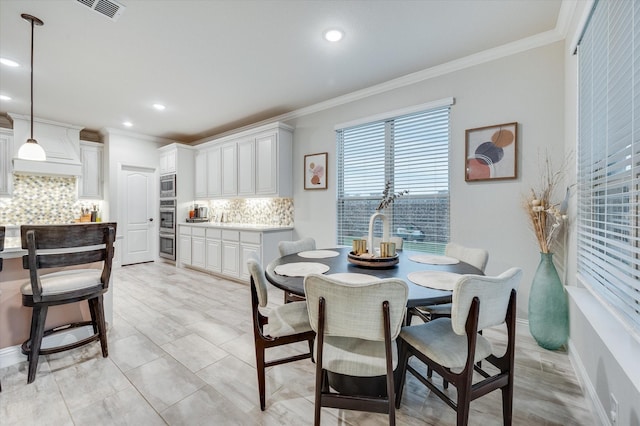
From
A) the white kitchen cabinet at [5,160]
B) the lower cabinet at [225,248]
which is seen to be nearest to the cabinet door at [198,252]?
the lower cabinet at [225,248]

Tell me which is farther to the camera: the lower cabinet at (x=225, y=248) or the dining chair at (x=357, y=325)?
the lower cabinet at (x=225, y=248)

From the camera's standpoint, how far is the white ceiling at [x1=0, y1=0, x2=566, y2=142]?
2195 millimetres

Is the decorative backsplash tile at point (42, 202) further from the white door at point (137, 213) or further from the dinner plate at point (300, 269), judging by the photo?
the dinner plate at point (300, 269)

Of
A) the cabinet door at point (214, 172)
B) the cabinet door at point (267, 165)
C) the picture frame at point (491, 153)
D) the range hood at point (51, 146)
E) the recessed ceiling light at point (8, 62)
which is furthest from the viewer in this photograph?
the cabinet door at point (214, 172)

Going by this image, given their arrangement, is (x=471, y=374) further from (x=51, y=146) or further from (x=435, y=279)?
(x=51, y=146)

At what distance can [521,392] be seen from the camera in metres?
1.81

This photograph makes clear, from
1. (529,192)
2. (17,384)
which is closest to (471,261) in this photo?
(529,192)

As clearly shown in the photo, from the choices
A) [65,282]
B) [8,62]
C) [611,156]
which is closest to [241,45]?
[65,282]

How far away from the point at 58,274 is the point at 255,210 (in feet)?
10.5

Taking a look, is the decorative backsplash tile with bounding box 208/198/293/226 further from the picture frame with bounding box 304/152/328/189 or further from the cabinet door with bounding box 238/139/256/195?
the picture frame with bounding box 304/152/328/189

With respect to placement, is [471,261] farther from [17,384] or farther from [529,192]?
[17,384]

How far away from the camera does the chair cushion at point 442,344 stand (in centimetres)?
132

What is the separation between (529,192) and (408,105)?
1581 millimetres

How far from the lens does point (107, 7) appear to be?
216 cm
